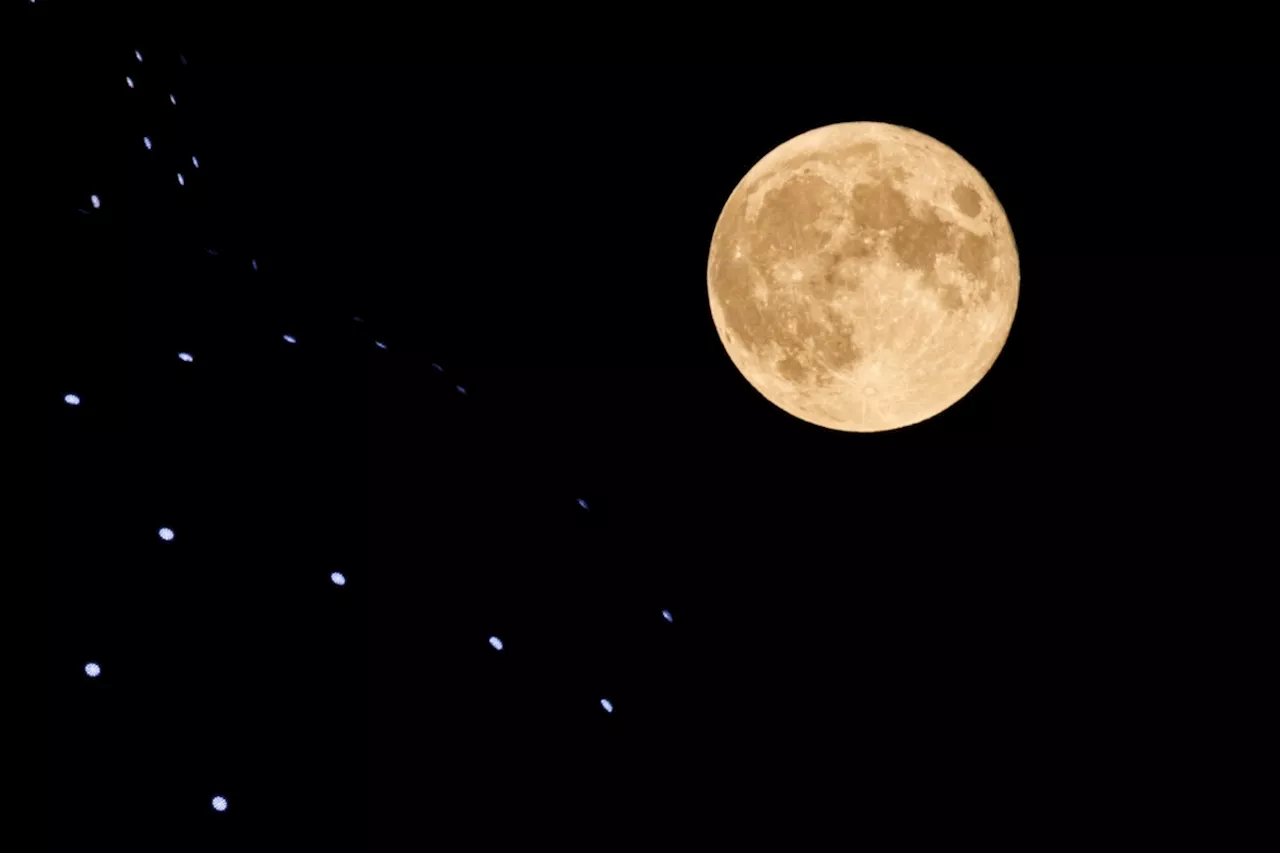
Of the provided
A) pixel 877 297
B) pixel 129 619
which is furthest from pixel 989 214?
pixel 129 619

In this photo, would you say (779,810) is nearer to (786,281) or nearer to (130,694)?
(786,281)

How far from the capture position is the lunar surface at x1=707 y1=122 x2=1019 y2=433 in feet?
8.61

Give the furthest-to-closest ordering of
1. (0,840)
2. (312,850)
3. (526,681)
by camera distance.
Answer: (526,681) < (312,850) < (0,840)

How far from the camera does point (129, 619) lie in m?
2.75

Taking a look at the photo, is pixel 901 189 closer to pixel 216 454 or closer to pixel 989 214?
pixel 989 214

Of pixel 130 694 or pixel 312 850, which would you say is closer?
pixel 130 694

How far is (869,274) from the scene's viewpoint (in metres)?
2.61

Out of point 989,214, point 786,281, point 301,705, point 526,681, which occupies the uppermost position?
point 989,214

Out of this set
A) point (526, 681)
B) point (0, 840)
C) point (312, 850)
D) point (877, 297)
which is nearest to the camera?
point (0, 840)

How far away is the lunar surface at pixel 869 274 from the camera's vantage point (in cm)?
262

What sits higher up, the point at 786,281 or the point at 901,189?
the point at 901,189

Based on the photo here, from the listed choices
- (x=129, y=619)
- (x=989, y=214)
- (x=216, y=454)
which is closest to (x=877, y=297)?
(x=989, y=214)

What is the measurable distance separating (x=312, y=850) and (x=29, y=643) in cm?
95

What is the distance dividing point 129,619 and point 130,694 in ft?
0.65
